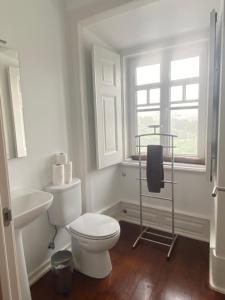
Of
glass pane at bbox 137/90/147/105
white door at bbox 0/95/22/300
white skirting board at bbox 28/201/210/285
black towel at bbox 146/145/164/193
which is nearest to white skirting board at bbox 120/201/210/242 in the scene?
white skirting board at bbox 28/201/210/285

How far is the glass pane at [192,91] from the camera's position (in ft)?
8.11

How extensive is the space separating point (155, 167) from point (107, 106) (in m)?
0.88

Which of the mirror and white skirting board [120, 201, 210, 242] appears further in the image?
white skirting board [120, 201, 210, 242]

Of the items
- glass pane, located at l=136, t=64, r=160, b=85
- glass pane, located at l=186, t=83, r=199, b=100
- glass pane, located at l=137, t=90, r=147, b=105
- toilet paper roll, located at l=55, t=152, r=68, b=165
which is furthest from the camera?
glass pane, located at l=137, t=90, r=147, b=105

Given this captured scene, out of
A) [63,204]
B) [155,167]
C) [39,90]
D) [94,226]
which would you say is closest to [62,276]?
[94,226]

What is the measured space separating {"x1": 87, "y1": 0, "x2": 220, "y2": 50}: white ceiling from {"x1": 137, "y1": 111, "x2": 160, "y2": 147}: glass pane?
867mm

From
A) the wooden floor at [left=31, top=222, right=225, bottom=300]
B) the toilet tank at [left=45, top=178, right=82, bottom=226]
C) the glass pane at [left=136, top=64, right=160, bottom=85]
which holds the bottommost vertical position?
the wooden floor at [left=31, top=222, right=225, bottom=300]

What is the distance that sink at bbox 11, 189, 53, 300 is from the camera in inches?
51.8

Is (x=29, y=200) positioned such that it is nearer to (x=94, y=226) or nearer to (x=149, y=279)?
(x=94, y=226)

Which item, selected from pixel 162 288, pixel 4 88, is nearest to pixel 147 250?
pixel 162 288

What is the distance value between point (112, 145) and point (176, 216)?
3.73 ft

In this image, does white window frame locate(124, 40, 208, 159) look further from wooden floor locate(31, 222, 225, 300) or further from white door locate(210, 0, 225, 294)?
wooden floor locate(31, 222, 225, 300)

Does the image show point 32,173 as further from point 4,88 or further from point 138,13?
point 138,13

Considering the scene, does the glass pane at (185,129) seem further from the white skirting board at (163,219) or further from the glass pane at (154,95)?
the white skirting board at (163,219)
